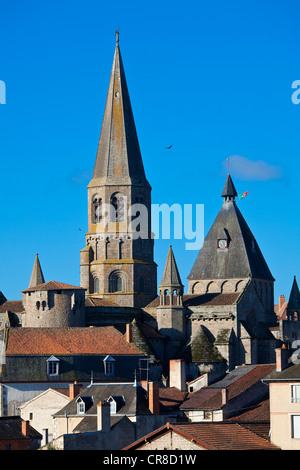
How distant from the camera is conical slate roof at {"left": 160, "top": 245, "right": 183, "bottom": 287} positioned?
104 metres

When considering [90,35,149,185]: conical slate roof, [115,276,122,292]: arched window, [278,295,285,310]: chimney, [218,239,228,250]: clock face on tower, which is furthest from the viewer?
[278,295,285,310]: chimney

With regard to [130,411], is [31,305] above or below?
above

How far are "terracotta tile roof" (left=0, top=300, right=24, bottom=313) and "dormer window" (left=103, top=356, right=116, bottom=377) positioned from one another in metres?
14.9

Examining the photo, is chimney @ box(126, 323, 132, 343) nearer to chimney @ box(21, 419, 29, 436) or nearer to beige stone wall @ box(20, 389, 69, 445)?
beige stone wall @ box(20, 389, 69, 445)

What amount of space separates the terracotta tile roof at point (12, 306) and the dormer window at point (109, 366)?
14.9 metres

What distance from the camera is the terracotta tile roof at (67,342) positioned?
90062 mm

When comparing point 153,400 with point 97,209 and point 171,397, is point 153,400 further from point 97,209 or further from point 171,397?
point 97,209

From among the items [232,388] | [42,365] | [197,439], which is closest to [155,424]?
[232,388]

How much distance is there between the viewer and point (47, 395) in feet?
265

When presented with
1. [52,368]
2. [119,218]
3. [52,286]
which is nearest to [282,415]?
[52,368]

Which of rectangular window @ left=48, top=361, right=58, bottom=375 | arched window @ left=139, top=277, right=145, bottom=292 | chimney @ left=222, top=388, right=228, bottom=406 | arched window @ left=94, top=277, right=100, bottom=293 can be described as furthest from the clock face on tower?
chimney @ left=222, top=388, right=228, bottom=406

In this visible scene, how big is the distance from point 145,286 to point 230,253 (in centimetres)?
913

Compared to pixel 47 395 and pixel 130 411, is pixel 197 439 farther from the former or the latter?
pixel 47 395

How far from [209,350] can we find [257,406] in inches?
1004
